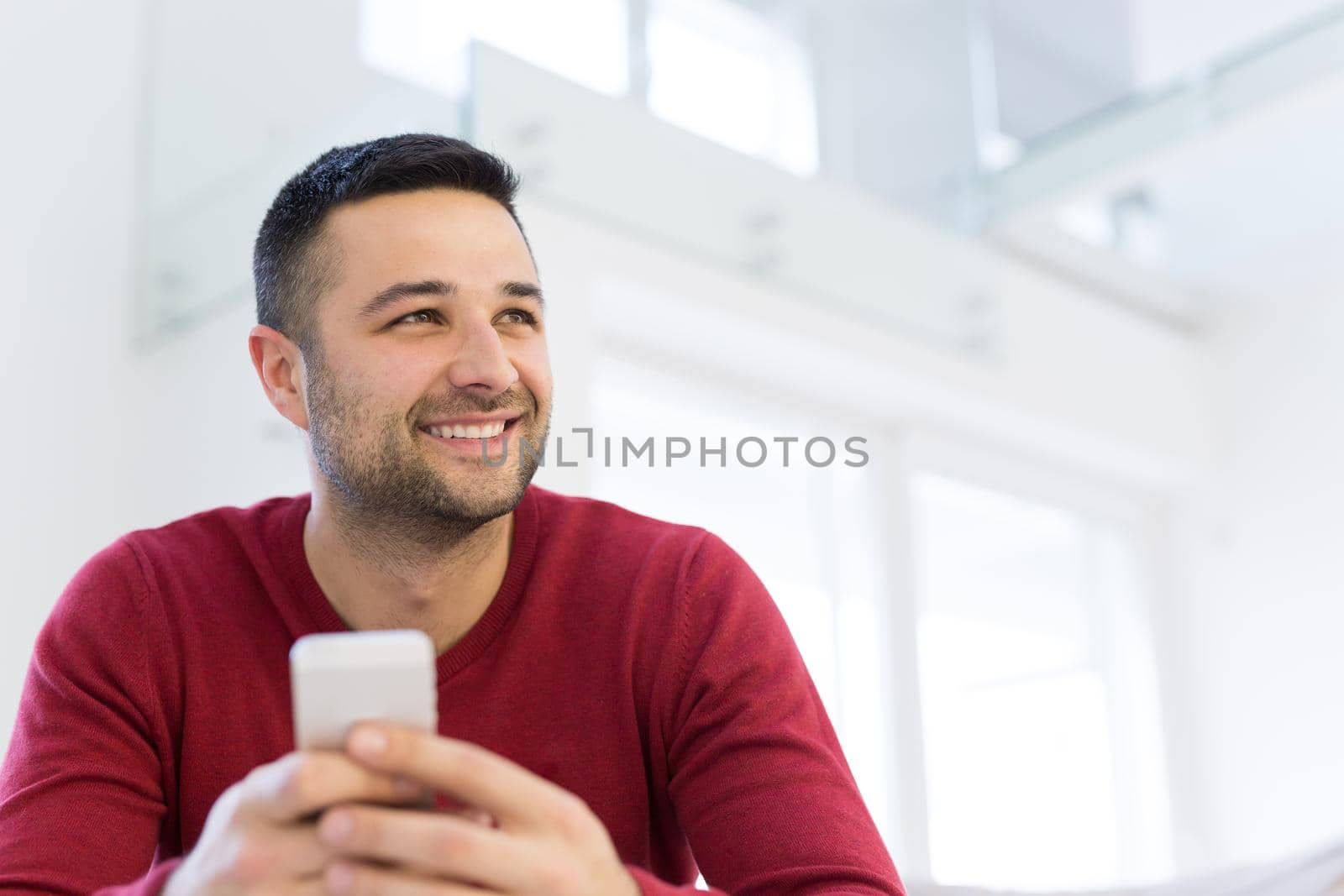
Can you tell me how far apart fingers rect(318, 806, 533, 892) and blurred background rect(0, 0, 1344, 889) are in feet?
4.89

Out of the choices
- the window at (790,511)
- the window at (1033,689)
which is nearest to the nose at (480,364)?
the window at (790,511)

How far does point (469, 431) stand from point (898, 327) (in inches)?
75.2

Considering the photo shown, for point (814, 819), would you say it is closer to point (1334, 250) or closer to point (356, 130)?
point (356, 130)

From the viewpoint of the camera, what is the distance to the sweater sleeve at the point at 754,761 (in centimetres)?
94

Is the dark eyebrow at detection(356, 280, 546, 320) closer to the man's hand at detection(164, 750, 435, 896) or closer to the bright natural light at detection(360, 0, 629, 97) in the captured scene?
the man's hand at detection(164, 750, 435, 896)

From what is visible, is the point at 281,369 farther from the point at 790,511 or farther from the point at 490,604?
the point at 790,511

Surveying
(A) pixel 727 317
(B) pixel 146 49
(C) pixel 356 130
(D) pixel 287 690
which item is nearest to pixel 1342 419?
(A) pixel 727 317

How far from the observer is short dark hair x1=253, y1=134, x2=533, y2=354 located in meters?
1.19

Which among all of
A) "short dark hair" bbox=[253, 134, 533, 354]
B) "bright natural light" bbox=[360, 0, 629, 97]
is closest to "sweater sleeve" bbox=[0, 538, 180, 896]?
"short dark hair" bbox=[253, 134, 533, 354]

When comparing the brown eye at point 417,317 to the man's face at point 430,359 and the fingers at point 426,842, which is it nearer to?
the man's face at point 430,359

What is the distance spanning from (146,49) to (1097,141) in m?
1.93

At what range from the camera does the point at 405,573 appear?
1.16 meters

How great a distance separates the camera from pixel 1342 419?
3.59 metres

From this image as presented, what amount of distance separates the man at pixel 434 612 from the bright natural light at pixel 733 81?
4.23ft
